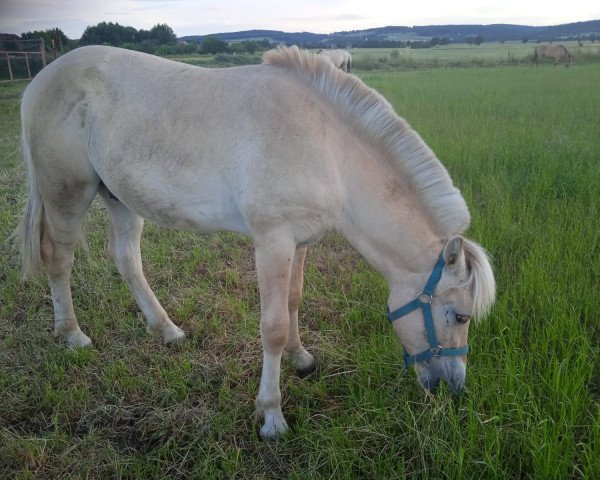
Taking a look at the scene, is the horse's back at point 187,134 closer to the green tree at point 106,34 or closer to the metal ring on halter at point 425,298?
the metal ring on halter at point 425,298

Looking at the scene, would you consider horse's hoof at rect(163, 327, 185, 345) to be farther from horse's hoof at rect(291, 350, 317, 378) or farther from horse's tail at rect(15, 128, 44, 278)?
horse's tail at rect(15, 128, 44, 278)

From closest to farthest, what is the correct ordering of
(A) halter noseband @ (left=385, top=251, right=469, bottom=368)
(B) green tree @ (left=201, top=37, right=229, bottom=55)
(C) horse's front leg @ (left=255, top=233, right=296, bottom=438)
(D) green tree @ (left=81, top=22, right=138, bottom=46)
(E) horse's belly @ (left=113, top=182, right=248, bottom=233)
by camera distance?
(A) halter noseband @ (left=385, top=251, right=469, bottom=368) → (C) horse's front leg @ (left=255, top=233, right=296, bottom=438) → (E) horse's belly @ (left=113, top=182, right=248, bottom=233) → (D) green tree @ (left=81, top=22, right=138, bottom=46) → (B) green tree @ (left=201, top=37, right=229, bottom=55)

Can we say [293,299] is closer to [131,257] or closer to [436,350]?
[436,350]

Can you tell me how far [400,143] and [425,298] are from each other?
82cm

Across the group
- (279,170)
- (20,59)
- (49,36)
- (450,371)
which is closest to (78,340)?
(279,170)

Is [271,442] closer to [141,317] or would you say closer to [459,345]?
[459,345]

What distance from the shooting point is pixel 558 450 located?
1.90 metres

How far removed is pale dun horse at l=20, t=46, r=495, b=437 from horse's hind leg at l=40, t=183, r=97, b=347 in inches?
9.9

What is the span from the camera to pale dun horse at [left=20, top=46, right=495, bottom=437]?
2.29m

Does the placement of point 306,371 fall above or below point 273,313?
below

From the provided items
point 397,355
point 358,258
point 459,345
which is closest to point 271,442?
point 397,355

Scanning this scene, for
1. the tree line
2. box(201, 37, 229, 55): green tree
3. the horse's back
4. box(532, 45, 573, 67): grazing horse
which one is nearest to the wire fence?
the tree line

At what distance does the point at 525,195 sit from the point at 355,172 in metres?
3.43

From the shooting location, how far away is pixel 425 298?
2.28 m
